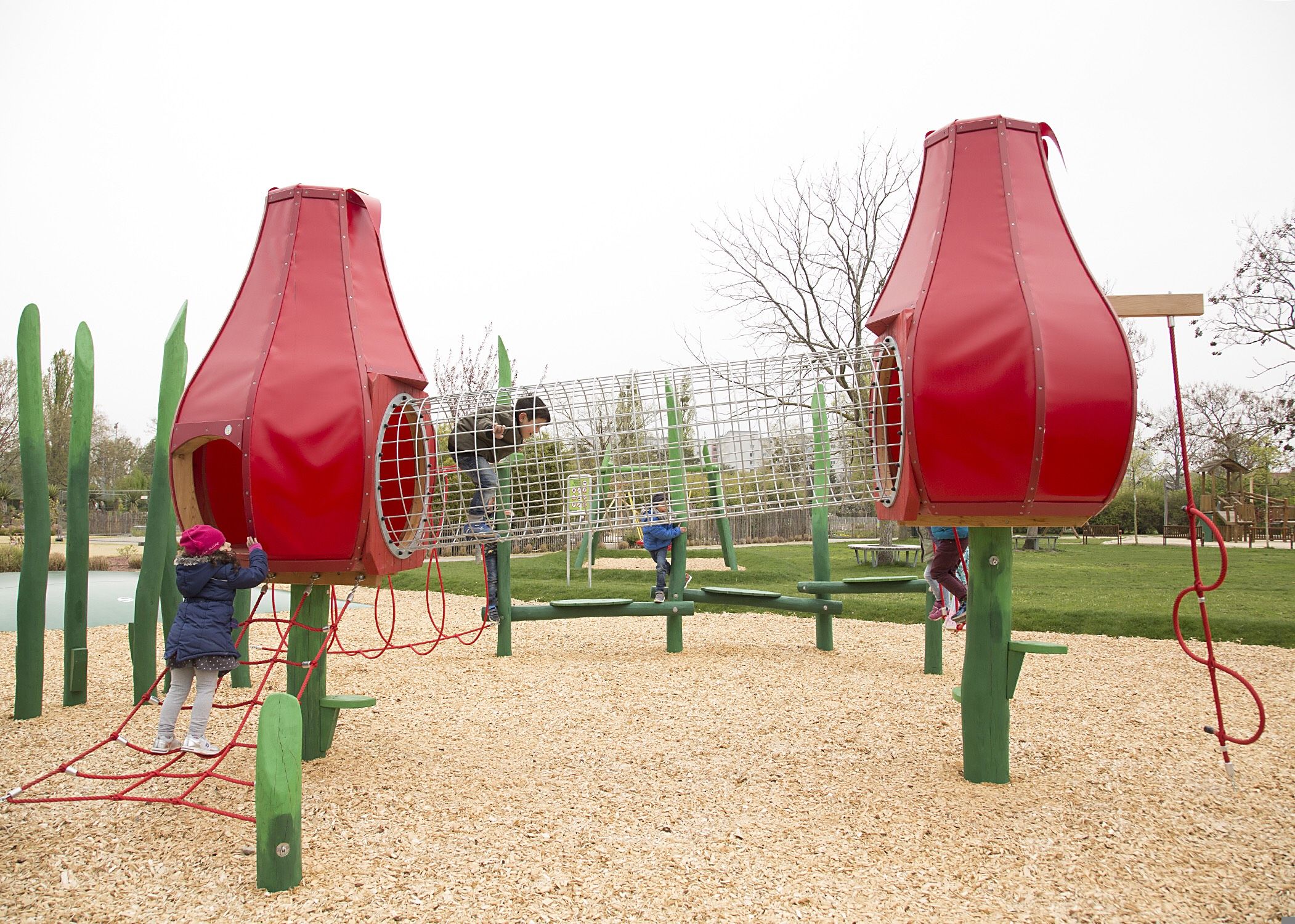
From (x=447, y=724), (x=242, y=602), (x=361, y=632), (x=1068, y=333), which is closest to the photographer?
(x=1068, y=333)

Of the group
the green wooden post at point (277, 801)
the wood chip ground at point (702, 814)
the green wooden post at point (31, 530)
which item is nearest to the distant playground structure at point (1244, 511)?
the wood chip ground at point (702, 814)

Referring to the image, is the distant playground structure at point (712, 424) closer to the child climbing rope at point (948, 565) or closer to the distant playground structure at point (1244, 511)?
the child climbing rope at point (948, 565)

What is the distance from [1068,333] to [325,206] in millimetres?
3801

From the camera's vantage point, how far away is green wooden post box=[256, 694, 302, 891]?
3135 millimetres

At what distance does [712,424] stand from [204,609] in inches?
116

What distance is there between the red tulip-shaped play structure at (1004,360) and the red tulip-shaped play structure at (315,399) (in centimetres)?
254

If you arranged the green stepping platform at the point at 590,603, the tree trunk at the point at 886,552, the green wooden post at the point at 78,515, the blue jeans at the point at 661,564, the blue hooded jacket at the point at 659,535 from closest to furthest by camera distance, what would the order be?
the green wooden post at the point at 78,515
the green stepping platform at the point at 590,603
the blue hooded jacket at the point at 659,535
the blue jeans at the point at 661,564
the tree trunk at the point at 886,552

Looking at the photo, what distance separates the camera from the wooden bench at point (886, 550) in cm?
Answer: 1673

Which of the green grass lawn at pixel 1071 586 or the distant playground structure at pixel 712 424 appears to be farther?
the green grass lawn at pixel 1071 586

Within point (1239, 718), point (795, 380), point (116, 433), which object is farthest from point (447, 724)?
point (116, 433)

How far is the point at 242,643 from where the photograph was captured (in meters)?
6.50

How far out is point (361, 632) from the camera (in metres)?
9.99

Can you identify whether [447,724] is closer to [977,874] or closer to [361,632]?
[977,874]

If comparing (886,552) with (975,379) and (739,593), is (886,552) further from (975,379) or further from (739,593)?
(975,379)
